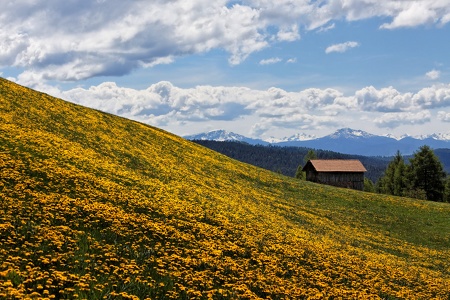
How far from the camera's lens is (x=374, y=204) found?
54.6 metres

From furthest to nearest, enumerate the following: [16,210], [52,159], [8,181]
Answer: [52,159] < [8,181] < [16,210]

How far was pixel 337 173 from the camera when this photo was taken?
303ft

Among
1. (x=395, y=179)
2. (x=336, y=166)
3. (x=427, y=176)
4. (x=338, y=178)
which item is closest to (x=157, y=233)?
(x=338, y=178)

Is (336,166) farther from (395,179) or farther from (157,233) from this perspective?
(157,233)

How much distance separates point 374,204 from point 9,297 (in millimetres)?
52903

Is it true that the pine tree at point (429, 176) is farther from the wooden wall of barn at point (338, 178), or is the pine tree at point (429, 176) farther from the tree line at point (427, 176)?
the wooden wall of barn at point (338, 178)

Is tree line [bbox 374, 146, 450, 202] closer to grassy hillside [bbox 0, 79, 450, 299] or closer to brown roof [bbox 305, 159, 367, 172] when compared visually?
brown roof [bbox 305, 159, 367, 172]

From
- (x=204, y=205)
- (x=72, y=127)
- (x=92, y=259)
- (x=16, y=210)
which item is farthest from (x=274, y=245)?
(x=72, y=127)

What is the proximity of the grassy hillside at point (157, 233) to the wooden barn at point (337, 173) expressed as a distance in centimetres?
4585

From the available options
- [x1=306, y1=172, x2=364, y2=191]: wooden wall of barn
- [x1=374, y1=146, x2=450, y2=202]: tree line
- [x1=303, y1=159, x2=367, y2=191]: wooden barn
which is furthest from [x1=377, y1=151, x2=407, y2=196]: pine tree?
[x1=306, y1=172, x2=364, y2=191]: wooden wall of barn

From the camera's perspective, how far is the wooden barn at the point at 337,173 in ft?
302

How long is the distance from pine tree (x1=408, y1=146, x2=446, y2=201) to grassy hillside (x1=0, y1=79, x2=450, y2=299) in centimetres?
5603

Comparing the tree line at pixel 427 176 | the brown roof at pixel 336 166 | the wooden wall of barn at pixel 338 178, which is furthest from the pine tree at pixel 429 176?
the wooden wall of barn at pixel 338 178

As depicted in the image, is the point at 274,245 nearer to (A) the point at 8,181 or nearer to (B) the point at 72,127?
(A) the point at 8,181
